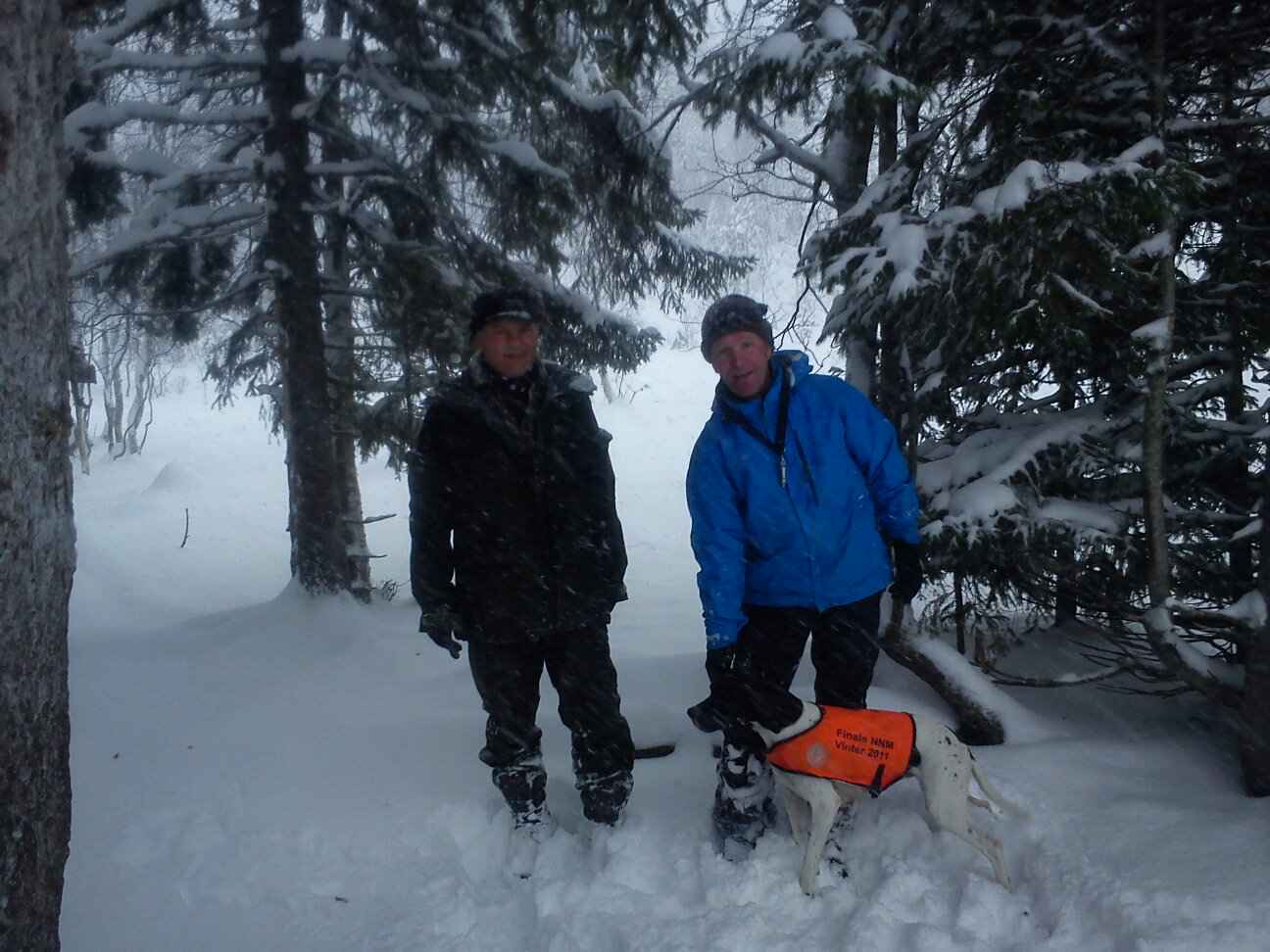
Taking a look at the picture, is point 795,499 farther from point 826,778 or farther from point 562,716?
point 562,716

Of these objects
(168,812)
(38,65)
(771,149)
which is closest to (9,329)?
(38,65)

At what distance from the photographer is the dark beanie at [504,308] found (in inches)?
124

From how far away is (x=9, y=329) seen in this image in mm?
2320

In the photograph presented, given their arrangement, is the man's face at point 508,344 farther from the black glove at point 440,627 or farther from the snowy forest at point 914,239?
the snowy forest at point 914,239

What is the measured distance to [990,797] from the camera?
3.06 meters

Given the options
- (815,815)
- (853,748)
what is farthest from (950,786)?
(815,815)

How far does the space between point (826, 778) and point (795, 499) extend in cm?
98

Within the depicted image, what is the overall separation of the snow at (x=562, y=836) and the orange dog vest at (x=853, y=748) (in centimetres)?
39

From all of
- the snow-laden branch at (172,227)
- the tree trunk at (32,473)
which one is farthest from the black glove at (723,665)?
the snow-laden branch at (172,227)

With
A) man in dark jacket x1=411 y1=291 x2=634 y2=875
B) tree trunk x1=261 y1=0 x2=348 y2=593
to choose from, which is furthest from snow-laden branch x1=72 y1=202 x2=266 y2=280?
man in dark jacket x1=411 y1=291 x2=634 y2=875

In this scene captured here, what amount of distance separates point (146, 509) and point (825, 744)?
20838 mm

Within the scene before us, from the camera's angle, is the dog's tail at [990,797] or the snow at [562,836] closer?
the snow at [562,836]

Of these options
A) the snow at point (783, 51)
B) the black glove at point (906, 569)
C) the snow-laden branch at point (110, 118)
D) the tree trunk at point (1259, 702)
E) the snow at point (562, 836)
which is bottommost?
the snow at point (562, 836)

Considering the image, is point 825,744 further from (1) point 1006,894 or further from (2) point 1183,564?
(2) point 1183,564
